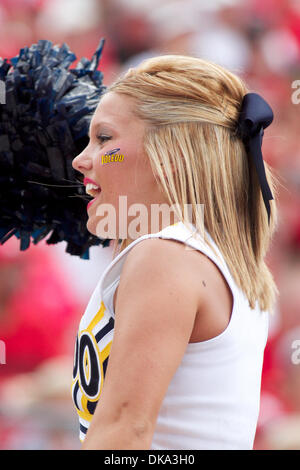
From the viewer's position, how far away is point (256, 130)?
3.86 ft

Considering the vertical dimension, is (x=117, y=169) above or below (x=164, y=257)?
above

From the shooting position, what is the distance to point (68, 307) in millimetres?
2869

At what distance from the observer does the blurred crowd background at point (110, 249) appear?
2656 millimetres

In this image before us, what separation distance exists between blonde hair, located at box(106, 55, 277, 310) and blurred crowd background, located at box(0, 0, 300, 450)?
0.93 metres

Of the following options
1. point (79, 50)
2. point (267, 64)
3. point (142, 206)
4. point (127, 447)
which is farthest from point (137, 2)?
point (127, 447)

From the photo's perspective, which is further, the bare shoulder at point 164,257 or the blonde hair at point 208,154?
the blonde hair at point 208,154

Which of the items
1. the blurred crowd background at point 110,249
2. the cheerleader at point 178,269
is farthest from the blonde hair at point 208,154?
the blurred crowd background at point 110,249

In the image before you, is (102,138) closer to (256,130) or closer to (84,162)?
(84,162)

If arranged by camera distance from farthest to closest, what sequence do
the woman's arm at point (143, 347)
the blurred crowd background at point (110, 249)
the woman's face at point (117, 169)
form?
1. the blurred crowd background at point (110, 249)
2. the woman's face at point (117, 169)
3. the woman's arm at point (143, 347)

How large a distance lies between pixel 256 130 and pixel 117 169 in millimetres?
249

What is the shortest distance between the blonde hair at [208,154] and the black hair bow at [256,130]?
0.6 inches

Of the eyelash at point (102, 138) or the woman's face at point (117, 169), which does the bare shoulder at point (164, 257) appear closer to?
the woman's face at point (117, 169)

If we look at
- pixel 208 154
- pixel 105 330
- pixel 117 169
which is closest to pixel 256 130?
pixel 208 154

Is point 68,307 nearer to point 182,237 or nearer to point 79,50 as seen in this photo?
point 79,50
